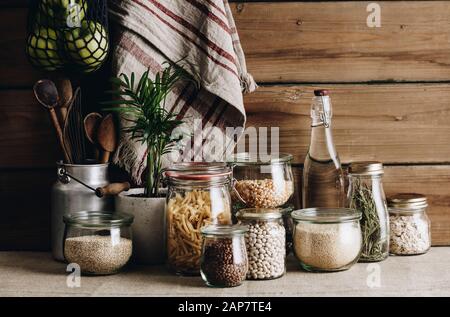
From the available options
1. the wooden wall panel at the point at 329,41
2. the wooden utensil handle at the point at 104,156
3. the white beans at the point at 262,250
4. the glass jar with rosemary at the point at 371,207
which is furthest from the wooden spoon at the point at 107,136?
the glass jar with rosemary at the point at 371,207

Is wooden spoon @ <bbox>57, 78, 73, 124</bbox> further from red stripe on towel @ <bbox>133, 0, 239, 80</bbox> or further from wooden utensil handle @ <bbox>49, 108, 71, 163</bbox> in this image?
red stripe on towel @ <bbox>133, 0, 239, 80</bbox>

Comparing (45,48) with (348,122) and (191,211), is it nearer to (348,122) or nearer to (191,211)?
(191,211)

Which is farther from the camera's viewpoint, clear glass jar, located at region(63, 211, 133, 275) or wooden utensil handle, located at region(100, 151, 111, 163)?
wooden utensil handle, located at region(100, 151, 111, 163)

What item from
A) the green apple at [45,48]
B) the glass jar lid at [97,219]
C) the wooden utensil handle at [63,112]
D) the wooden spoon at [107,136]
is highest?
the green apple at [45,48]

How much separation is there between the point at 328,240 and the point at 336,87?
14.5 inches

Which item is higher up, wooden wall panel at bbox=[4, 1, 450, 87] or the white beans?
wooden wall panel at bbox=[4, 1, 450, 87]

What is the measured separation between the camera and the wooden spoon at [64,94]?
1.24 metres

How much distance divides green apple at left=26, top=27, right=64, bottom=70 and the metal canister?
7.4 inches

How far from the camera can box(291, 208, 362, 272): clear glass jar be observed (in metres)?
1.13

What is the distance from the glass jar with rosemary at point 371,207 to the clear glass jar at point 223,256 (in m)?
0.27

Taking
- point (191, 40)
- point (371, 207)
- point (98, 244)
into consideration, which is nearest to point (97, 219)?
point (98, 244)

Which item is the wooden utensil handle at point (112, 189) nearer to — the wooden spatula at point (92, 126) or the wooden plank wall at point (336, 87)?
the wooden spatula at point (92, 126)

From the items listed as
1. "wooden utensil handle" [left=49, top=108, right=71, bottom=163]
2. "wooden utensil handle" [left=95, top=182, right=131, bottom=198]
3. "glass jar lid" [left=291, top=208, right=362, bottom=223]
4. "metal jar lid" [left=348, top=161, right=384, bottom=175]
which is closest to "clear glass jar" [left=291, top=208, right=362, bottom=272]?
"glass jar lid" [left=291, top=208, right=362, bottom=223]

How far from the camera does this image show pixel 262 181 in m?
1.23
